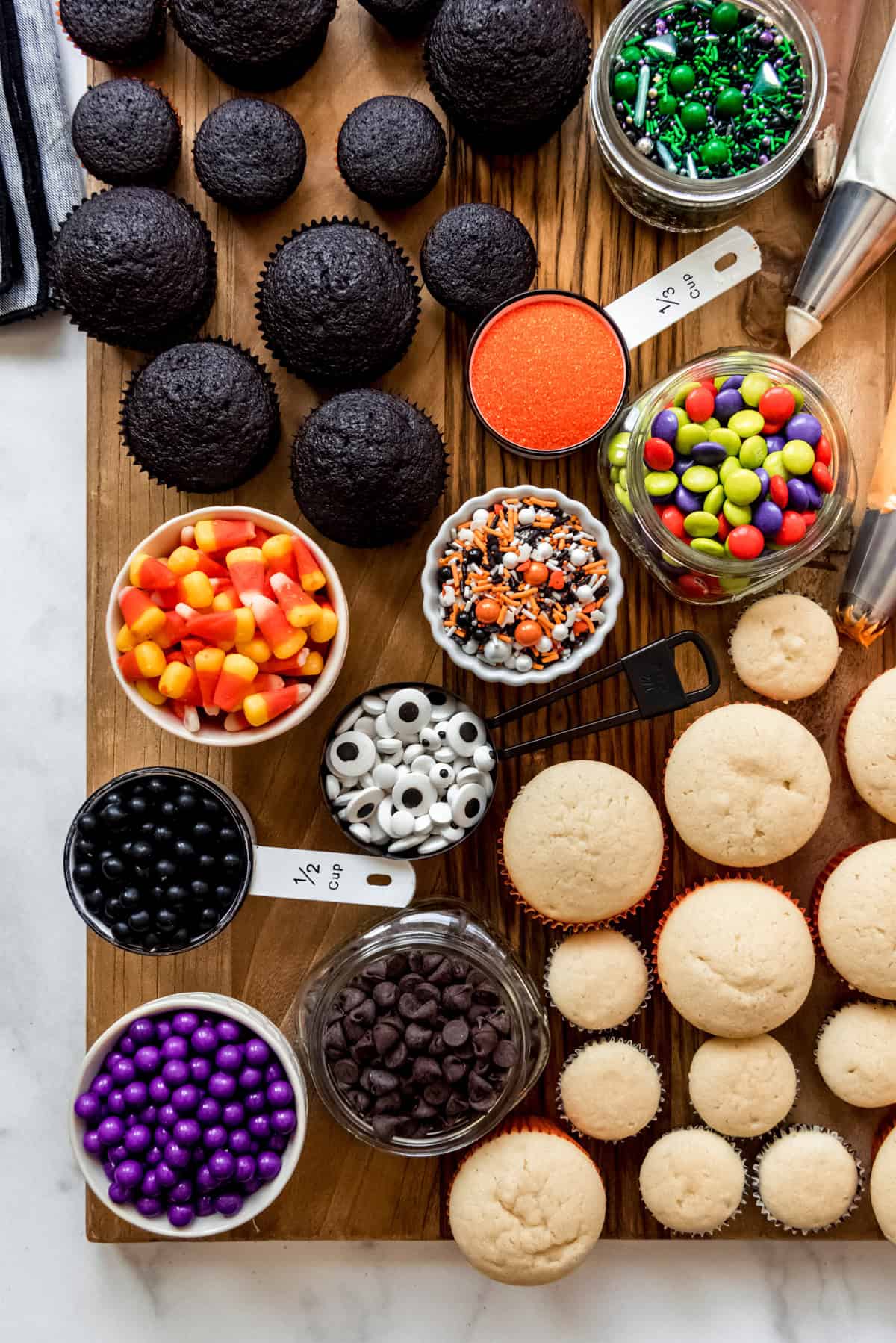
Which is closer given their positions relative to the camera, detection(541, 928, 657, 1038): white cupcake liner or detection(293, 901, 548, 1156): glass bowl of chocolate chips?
detection(293, 901, 548, 1156): glass bowl of chocolate chips

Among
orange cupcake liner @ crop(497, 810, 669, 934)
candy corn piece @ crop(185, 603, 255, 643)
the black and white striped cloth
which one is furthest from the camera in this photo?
the black and white striped cloth

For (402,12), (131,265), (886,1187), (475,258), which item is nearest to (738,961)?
(886,1187)

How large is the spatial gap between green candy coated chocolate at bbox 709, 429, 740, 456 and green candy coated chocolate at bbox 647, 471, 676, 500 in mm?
86

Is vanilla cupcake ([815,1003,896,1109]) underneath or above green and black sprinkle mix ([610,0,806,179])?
underneath

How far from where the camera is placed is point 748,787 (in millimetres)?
1769

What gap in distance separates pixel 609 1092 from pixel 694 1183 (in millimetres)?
218

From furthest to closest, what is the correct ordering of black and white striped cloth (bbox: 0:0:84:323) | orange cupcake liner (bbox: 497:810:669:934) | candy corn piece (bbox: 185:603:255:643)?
black and white striped cloth (bbox: 0:0:84:323) < orange cupcake liner (bbox: 497:810:669:934) < candy corn piece (bbox: 185:603:255:643)

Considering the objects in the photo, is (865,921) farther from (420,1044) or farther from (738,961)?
(420,1044)

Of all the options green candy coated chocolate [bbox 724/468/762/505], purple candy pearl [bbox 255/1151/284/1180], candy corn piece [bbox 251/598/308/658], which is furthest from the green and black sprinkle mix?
purple candy pearl [bbox 255/1151/284/1180]

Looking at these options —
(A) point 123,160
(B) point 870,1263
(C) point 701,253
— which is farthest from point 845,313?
(B) point 870,1263

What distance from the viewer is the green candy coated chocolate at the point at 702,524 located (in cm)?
166

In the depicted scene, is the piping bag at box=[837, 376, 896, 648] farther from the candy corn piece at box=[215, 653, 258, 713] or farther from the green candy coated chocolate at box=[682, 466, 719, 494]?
the candy corn piece at box=[215, 653, 258, 713]

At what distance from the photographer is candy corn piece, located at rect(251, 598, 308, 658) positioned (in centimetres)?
162

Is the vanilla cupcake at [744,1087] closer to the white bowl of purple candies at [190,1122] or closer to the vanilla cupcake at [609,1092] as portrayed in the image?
the vanilla cupcake at [609,1092]
